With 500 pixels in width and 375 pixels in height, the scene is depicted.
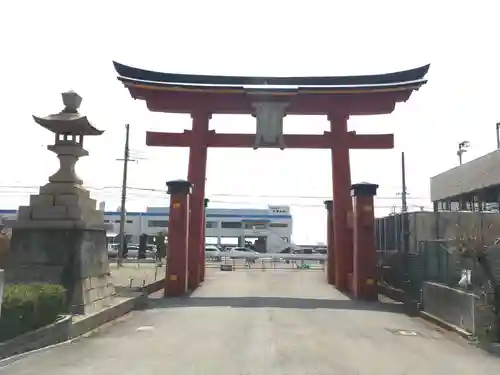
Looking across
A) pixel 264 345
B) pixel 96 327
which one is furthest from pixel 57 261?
pixel 264 345

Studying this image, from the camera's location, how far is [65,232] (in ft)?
45.3

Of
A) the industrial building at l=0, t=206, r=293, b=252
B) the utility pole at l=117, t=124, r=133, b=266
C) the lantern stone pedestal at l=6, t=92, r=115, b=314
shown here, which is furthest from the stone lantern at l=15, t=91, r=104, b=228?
the industrial building at l=0, t=206, r=293, b=252

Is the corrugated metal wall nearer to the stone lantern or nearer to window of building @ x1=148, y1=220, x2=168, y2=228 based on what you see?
the stone lantern

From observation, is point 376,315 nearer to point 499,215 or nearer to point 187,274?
point 499,215

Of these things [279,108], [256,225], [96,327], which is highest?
[279,108]

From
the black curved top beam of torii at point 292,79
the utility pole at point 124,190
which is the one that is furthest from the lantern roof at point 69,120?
the utility pole at point 124,190

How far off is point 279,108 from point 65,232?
11.5 m

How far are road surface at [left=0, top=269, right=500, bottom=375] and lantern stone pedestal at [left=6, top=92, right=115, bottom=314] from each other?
1.39m

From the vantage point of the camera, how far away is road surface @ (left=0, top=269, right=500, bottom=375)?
8578mm

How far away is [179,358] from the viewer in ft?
30.6

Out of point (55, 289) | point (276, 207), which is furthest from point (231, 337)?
point (276, 207)

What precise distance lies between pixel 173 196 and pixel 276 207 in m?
73.5

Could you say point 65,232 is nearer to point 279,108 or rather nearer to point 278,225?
point 279,108

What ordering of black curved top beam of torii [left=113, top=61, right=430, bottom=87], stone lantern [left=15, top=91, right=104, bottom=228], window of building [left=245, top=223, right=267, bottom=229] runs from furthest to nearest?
window of building [left=245, top=223, right=267, bottom=229]
black curved top beam of torii [left=113, top=61, right=430, bottom=87]
stone lantern [left=15, top=91, right=104, bottom=228]
